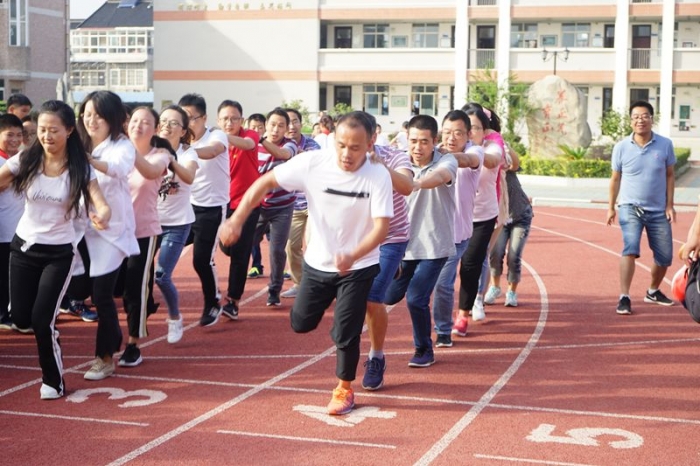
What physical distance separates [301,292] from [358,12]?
146 feet

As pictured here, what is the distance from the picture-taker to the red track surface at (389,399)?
5.79 metres

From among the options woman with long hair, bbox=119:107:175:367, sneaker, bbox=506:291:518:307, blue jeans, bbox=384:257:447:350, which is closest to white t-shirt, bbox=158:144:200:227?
woman with long hair, bbox=119:107:175:367

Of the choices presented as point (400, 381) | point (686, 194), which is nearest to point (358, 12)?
point (686, 194)

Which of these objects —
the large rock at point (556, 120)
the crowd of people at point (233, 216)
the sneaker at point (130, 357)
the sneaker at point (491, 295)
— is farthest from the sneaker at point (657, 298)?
the large rock at point (556, 120)

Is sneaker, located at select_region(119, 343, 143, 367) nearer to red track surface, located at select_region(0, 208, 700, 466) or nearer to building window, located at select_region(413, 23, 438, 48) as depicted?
red track surface, located at select_region(0, 208, 700, 466)

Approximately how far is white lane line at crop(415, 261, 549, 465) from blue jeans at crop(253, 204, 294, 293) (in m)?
2.64

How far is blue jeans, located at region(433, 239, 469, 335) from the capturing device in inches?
337

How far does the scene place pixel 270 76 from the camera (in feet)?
168

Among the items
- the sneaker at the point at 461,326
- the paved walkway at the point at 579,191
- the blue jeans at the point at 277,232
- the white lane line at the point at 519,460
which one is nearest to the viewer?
the white lane line at the point at 519,460

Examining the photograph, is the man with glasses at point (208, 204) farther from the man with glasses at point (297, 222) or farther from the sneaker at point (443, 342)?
the sneaker at point (443, 342)

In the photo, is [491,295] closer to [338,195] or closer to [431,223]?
[431,223]

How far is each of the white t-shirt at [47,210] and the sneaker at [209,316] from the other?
9.43 ft

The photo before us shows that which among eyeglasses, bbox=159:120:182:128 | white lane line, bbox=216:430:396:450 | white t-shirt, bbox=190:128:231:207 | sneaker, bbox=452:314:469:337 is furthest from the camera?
white t-shirt, bbox=190:128:231:207

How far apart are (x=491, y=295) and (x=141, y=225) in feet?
14.5
